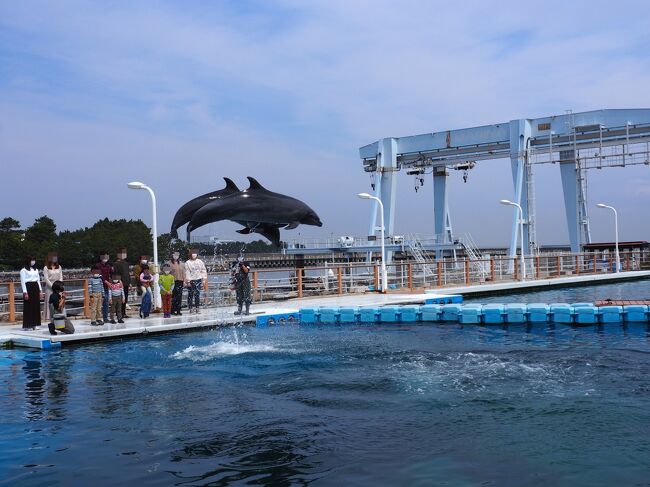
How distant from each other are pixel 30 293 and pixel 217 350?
5097 millimetres

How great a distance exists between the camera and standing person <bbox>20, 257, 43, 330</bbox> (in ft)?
49.5

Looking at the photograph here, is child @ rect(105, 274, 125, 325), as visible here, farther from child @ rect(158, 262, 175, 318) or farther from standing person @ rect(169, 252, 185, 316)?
standing person @ rect(169, 252, 185, 316)

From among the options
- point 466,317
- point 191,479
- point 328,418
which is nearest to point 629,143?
point 466,317

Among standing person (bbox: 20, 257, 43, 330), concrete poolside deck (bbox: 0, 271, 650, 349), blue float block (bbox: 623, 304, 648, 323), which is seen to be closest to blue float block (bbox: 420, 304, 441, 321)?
concrete poolside deck (bbox: 0, 271, 650, 349)

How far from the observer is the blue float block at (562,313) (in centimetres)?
1720

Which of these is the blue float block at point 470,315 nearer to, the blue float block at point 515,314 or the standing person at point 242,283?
the blue float block at point 515,314

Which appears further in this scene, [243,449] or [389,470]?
[243,449]

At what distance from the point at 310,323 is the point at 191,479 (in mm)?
11969

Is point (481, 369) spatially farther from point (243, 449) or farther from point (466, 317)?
point (466, 317)

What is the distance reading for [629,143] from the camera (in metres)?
34.8

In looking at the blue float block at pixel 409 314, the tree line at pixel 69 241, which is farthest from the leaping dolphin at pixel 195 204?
the tree line at pixel 69 241

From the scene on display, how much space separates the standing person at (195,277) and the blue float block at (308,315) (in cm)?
284

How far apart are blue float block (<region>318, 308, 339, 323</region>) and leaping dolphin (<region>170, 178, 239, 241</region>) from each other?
17.1 feet

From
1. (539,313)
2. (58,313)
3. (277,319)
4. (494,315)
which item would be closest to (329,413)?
(58,313)
